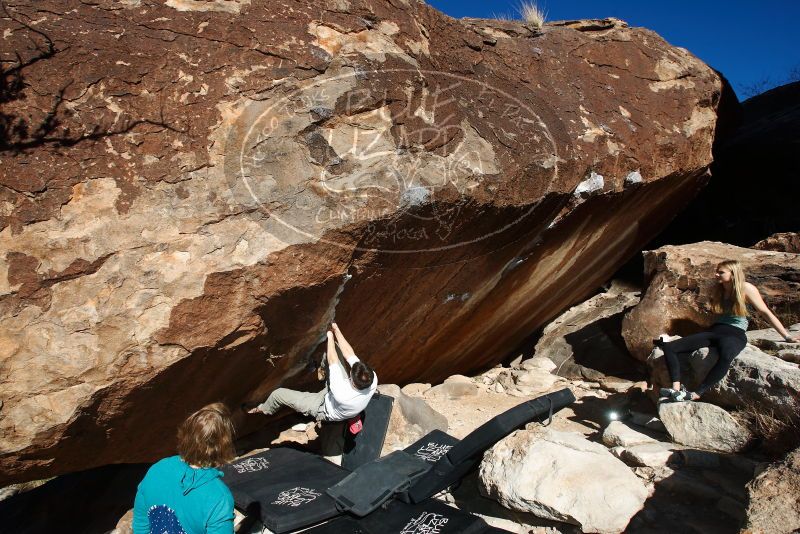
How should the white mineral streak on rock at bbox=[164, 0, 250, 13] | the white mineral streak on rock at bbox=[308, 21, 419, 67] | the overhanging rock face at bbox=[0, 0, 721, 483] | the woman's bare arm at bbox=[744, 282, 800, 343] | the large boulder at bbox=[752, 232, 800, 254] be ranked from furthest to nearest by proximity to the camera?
the large boulder at bbox=[752, 232, 800, 254] < the woman's bare arm at bbox=[744, 282, 800, 343] < the white mineral streak on rock at bbox=[308, 21, 419, 67] < the white mineral streak on rock at bbox=[164, 0, 250, 13] < the overhanging rock face at bbox=[0, 0, 721, 483]

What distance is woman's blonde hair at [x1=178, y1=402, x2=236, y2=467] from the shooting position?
Answer: 5.75 ft

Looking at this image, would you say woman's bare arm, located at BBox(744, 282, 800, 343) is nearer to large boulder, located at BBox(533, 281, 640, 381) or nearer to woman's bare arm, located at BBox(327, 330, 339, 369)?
large boulder, located at BBox(533, 281, 640, 381)

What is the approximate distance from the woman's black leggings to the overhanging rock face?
1021 millimetres

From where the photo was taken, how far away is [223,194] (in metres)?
2.30

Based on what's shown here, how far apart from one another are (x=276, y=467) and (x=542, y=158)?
2.03m

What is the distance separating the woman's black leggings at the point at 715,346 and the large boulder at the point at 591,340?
43.1 inches

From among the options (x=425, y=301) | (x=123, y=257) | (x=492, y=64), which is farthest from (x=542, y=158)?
(x=123, y=257)

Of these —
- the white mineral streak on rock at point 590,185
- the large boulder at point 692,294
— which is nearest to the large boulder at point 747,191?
the large boulder at point 692,294

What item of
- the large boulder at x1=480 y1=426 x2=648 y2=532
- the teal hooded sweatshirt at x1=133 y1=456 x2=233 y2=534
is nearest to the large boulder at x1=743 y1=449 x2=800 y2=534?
the large boulder at x1=480 y1=426 x2=648 y2=532

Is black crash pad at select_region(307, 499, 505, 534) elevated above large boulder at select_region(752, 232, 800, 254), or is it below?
below

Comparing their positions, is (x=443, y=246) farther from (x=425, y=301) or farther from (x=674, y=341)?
(x=674, y=341)

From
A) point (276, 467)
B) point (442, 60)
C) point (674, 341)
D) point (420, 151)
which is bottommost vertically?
point (276, 467)

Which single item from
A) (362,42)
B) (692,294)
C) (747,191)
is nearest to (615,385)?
(692,294)

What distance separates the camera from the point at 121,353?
218 centimetres
